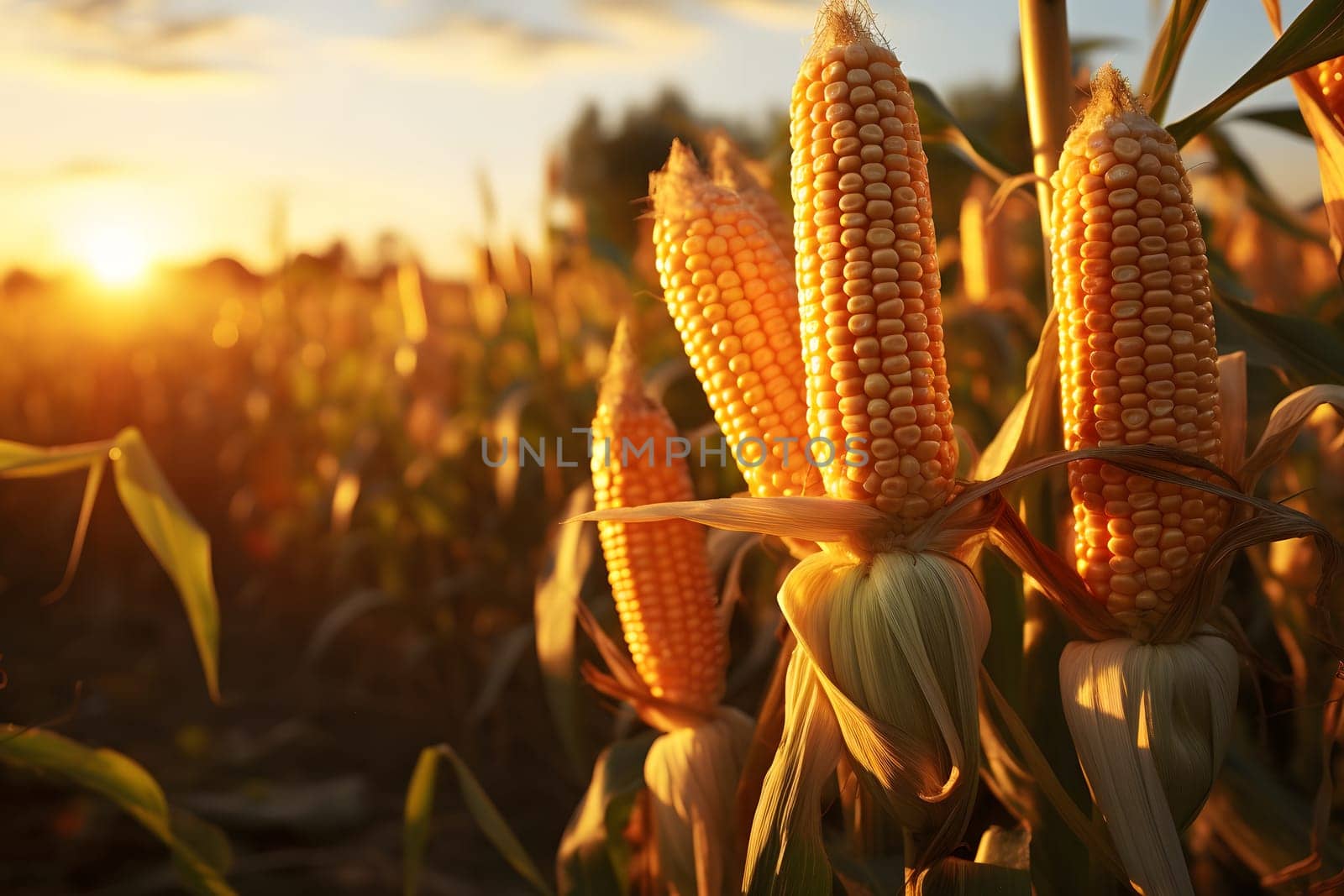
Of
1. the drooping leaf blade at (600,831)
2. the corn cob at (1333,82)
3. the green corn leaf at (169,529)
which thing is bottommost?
the drooping leaf blade at (600,831)

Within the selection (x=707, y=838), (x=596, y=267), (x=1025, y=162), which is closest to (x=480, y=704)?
(x=707, y=838)

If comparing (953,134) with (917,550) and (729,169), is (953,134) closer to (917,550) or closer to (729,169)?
(729,169)

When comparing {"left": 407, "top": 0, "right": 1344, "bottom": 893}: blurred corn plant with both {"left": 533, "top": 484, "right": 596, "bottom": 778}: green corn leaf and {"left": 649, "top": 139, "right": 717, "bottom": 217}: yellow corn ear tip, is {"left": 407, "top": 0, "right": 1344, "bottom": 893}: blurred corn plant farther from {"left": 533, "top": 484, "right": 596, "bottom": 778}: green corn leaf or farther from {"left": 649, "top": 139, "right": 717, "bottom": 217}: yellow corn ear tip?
{"left": 533, "top": 484, "right": 596, "bottom": 778}: green corn leaf

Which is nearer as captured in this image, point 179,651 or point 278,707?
point 278,707

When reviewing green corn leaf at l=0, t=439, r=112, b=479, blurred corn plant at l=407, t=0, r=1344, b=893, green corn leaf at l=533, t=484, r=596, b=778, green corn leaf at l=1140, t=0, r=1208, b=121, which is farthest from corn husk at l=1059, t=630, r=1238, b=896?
green corn leaf at l=0, t=439, r=112, b=479

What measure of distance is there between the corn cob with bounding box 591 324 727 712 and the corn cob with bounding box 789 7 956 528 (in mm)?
493

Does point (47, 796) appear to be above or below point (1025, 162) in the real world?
below

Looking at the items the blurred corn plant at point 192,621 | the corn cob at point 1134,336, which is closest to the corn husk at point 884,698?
the corn cob at point 1134,336

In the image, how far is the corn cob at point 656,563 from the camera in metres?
1.74

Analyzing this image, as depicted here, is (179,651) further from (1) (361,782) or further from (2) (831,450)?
(2) (831,450)

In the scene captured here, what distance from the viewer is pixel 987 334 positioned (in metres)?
3.46

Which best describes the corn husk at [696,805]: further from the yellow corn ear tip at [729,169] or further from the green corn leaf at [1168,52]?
the green corn leaf at [1168,52]

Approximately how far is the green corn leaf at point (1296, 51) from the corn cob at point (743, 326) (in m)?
0.78

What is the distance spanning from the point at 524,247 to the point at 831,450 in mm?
4315
